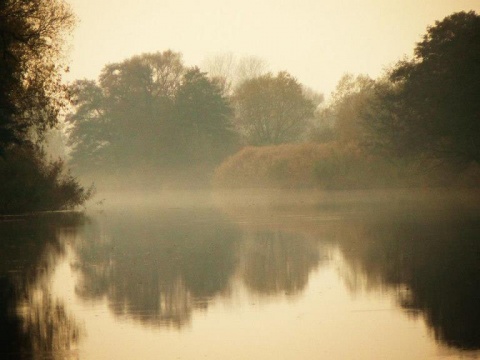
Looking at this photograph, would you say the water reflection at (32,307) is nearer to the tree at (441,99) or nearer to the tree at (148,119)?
the tree at (441,99)

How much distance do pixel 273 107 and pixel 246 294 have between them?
8542 centimetres

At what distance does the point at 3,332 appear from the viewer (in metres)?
10.5

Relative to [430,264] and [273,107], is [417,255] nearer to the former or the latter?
[430,264]

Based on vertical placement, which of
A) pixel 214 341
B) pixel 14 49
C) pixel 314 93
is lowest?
pixel 214 341

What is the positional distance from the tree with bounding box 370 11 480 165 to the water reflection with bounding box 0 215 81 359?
34.5 metres

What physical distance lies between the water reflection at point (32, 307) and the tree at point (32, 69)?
781cm

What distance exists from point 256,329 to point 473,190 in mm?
48092

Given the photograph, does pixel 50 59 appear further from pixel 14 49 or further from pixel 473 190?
pixel 473 190

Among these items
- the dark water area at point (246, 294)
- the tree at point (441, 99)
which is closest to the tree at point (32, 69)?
the dark water area at point (246, 294)

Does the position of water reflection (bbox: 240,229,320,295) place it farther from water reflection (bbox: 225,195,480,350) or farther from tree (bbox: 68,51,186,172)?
tree (bbox: 68,51,186,172)

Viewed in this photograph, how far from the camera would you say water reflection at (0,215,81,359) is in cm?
962

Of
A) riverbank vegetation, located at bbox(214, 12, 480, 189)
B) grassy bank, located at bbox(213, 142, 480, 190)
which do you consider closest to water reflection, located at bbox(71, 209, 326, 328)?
riverbank vegetation, located at bbox(214, 12, 480, 189)

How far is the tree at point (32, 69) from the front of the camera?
101 ft

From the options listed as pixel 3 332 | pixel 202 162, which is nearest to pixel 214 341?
pixel 3 332
